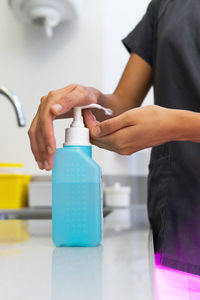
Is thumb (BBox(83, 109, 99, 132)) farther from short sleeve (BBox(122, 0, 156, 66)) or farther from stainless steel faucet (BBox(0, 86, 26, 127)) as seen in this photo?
short sleeve (BBox(122, 0, 156, 66))

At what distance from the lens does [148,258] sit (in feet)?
1.43

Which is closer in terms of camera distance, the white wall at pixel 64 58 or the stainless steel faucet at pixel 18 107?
the stainless steel faucet at pixel 18 107

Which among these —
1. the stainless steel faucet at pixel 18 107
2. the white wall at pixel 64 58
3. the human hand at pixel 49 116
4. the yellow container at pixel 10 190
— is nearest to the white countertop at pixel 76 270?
the human hand at pixel 49 116

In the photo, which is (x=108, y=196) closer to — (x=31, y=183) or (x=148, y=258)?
(x=31, y=183)

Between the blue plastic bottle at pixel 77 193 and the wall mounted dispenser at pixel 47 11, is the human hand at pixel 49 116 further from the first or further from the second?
the wall mounted dispenser at pixel 47 11

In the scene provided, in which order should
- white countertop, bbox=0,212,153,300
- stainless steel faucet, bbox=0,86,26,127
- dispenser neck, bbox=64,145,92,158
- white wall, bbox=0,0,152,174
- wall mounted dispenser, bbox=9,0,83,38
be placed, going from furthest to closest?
white wall, bbox=0,0,152,174 → wall mounted dispenser, bbox=9,0,83,38 → stainless steel faucet, bbox=0,86,26,127 → dispenser neck, bbox=64,145,92,158 → white countertop, bbox=0,212,153,300

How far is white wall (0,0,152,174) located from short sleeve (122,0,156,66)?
78 cm

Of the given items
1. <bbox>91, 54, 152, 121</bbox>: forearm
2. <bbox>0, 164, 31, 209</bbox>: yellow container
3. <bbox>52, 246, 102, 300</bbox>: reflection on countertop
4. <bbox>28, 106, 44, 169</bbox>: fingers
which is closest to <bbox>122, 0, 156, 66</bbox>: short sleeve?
<bbox>91, 54, 152, 121</bbox>: forearm

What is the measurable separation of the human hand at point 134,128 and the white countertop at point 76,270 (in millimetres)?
153

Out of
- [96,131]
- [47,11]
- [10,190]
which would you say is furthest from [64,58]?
[96,131]

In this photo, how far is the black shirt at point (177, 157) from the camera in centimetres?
63

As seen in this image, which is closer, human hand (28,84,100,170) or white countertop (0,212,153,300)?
white countertop (0,212,153,300)

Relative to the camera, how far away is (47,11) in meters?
1.54

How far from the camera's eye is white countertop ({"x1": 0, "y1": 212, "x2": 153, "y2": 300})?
30 cm
